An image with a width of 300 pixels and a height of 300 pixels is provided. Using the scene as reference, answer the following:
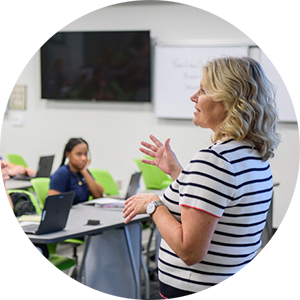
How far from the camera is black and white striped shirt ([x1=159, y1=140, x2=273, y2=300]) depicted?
1521 millimetres

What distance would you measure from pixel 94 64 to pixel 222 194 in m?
6.40

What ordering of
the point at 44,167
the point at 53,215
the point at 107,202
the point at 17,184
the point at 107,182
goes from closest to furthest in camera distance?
the point at 53,215 → the point at 107,202 → the point at 17,184 → the point at 107,182 → the point at 44,167

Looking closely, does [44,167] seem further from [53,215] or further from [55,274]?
[55,274]

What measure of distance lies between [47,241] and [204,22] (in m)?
4.61

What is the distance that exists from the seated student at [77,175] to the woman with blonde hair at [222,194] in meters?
3.10

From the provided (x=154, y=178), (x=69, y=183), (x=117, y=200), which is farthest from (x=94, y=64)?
(x=117, y=200)

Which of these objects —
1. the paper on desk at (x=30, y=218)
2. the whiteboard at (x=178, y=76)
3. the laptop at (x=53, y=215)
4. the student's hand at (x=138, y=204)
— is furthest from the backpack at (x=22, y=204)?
the whiteboard at (x=178, y=76)

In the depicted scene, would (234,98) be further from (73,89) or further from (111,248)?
(73,89)

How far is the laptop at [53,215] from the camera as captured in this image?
11.1 feet

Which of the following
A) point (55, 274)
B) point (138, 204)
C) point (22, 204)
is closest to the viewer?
point (138, 204)

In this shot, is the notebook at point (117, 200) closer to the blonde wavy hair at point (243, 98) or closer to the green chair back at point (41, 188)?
the green chair back at point (41, 188)

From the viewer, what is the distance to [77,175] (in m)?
4.87

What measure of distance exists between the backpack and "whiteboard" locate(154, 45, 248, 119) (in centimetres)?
347

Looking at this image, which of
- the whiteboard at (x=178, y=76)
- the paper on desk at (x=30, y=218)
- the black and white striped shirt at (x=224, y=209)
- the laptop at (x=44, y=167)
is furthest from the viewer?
the whiteboard at (x=178, y=76)
